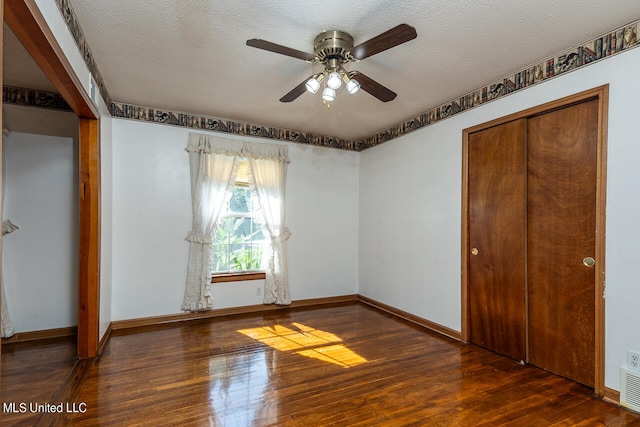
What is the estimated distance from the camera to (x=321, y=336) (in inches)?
141

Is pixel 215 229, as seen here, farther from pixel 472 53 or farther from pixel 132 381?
pixel 472 53

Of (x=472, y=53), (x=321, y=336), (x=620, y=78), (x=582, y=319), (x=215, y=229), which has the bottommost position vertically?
(x=321, y=336)

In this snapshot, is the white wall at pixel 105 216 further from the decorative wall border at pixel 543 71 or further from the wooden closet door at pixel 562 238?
the wooden closet door at pixel 562 238

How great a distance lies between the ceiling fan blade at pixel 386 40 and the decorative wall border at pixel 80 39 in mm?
1754

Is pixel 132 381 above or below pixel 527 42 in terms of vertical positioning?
below

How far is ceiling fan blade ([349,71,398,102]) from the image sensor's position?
7.98ft

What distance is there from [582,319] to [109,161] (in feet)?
14.9

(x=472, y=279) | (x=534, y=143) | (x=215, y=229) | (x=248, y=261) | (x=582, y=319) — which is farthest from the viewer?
(x=248, y=261)

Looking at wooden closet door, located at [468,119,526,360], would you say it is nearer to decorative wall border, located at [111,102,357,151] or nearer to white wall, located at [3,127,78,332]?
decorative wall border, located at [111,102,357,151]

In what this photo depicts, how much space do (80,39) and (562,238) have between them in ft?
12.8

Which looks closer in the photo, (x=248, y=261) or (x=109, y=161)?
(x=109, y=161)

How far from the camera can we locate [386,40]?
79.7 inches

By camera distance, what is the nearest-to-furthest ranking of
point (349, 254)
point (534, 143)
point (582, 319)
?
point (582, 319) < point (534, 143) < point (349, 254)

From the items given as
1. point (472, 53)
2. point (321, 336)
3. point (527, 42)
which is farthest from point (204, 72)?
point (321, 336)
